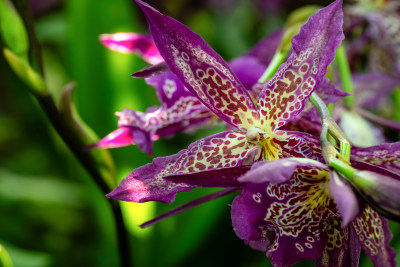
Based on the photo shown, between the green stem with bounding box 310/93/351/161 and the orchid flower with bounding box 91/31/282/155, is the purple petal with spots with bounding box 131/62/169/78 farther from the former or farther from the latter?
the green stem with bounding box 310/93/351/161

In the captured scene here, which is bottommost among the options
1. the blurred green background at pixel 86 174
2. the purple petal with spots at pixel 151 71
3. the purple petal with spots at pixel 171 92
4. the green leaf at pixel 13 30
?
the blurred green background at pixel 86 174

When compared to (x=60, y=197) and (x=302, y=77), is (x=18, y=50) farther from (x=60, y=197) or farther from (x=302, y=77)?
(x=60, y=197)

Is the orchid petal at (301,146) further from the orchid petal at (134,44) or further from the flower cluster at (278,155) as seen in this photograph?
the orchid petal at (134,44)

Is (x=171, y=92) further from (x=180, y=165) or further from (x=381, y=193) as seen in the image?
(x=381, y=193)

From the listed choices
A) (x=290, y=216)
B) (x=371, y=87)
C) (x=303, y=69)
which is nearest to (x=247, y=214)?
(x=290, y=216)

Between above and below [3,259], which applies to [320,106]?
above

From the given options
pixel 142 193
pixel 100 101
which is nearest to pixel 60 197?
pixel 100 101

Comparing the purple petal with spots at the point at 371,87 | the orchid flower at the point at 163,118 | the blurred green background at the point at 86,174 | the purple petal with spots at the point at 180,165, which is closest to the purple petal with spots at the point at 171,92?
the orchid flower at the point at 163,118
